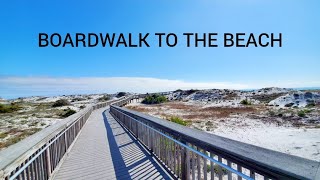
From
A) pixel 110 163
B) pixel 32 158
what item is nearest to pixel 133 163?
pixel 110 163

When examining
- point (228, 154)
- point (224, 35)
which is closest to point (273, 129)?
point (224, 35)

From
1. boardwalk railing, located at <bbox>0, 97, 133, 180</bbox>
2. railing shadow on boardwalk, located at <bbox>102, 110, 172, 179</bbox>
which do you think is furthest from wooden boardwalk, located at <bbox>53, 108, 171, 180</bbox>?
boardwalk railing, located at <bbox>0, 97, 133, 180</bbox>

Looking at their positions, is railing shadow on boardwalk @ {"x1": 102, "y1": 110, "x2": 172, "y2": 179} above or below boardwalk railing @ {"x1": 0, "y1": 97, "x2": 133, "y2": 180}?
below

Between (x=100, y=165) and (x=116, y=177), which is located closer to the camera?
(x=116, y=177)

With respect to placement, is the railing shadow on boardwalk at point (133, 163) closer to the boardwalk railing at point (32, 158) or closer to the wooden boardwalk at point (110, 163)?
the wooden boardwalk at point (110, 163)

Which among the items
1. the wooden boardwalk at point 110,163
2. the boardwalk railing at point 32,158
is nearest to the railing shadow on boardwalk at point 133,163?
the wooden boardwalk at point 110,163

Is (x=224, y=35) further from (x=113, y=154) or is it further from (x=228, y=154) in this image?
(x=228, y=154)

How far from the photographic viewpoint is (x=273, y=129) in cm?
1775

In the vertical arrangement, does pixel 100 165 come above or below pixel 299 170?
below

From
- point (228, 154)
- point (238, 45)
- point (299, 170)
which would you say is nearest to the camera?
point (299, 170)

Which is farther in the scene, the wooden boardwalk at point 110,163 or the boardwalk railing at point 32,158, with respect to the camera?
the wooden boardwalk at point 110,163

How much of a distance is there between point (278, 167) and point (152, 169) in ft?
14.0

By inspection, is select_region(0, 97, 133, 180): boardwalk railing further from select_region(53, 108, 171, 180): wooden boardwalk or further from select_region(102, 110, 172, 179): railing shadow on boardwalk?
select_region(102, 110, 172, 179): railing shadow on boardwalk

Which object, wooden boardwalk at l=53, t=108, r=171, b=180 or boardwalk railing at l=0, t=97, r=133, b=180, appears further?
wooden boardwalk at l=53, t=108, r=171, b=180
